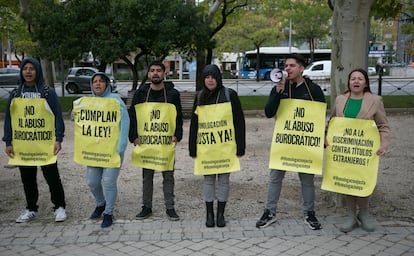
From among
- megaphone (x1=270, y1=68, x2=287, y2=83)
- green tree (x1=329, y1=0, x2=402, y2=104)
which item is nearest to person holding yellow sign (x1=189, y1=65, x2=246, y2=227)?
megaphone (x1=270, y1=68, x2=287, y2=83)

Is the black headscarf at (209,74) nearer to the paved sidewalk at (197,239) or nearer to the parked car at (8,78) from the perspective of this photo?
the paved sidewalk at (197,239)

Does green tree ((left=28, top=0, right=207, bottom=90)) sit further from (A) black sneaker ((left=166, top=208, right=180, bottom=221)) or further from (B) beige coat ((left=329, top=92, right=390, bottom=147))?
(B) beige coat ((left=329, top=92, right=390, bottom=147))

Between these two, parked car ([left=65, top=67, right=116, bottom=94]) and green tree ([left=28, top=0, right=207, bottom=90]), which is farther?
parked car ([left=65, top=67, right=116, bottom=94])

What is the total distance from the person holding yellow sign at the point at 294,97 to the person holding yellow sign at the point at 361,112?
0.26 m

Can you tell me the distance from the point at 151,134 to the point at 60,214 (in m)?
1.45

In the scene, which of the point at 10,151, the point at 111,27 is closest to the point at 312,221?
the point at 10,151

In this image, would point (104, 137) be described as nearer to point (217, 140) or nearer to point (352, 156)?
point (217, 140)

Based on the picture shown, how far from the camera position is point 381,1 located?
6289mm

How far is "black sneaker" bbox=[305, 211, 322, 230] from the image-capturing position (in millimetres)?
5059

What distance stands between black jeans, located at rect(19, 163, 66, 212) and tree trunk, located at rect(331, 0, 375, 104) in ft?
11.8

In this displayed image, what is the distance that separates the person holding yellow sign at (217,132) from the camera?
5.12 meters

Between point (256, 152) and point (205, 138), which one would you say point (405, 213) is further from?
point (256, 152)

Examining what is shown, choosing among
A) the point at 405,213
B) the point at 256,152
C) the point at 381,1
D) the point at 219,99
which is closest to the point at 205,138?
the point at 219,99

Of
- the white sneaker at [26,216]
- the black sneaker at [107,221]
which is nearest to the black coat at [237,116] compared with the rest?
the black sneaker at [107,221]
